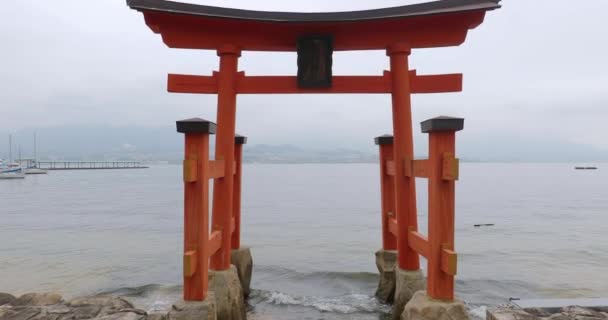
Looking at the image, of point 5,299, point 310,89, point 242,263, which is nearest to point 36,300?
point 5,299

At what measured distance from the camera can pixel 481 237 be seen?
54.4 feet

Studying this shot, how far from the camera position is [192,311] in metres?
4.27

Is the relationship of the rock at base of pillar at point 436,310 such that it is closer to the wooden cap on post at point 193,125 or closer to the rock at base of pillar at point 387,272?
the rock at base of pillar at point 387,272

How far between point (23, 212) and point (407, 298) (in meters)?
26.7

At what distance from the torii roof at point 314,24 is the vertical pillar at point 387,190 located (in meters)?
1.81

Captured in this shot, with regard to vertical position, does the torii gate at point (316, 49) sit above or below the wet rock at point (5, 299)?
above

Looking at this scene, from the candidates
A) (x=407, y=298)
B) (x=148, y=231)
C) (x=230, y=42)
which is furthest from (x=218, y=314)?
(x=148, y=231)

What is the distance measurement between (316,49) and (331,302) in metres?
4.79

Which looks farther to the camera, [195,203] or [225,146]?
[225,146]

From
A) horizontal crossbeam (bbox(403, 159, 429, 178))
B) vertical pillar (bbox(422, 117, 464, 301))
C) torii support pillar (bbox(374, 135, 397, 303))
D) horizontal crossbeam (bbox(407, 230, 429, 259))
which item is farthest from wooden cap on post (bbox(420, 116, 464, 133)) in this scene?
torii support pillar (bbox(374, 135, 397, 303))

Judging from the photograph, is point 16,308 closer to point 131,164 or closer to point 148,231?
point 148,231

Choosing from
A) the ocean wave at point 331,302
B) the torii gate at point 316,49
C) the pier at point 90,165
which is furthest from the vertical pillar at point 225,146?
the pier at point 90,165

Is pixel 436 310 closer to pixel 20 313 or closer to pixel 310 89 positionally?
pixel 310 89

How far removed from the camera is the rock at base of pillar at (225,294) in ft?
17.0
